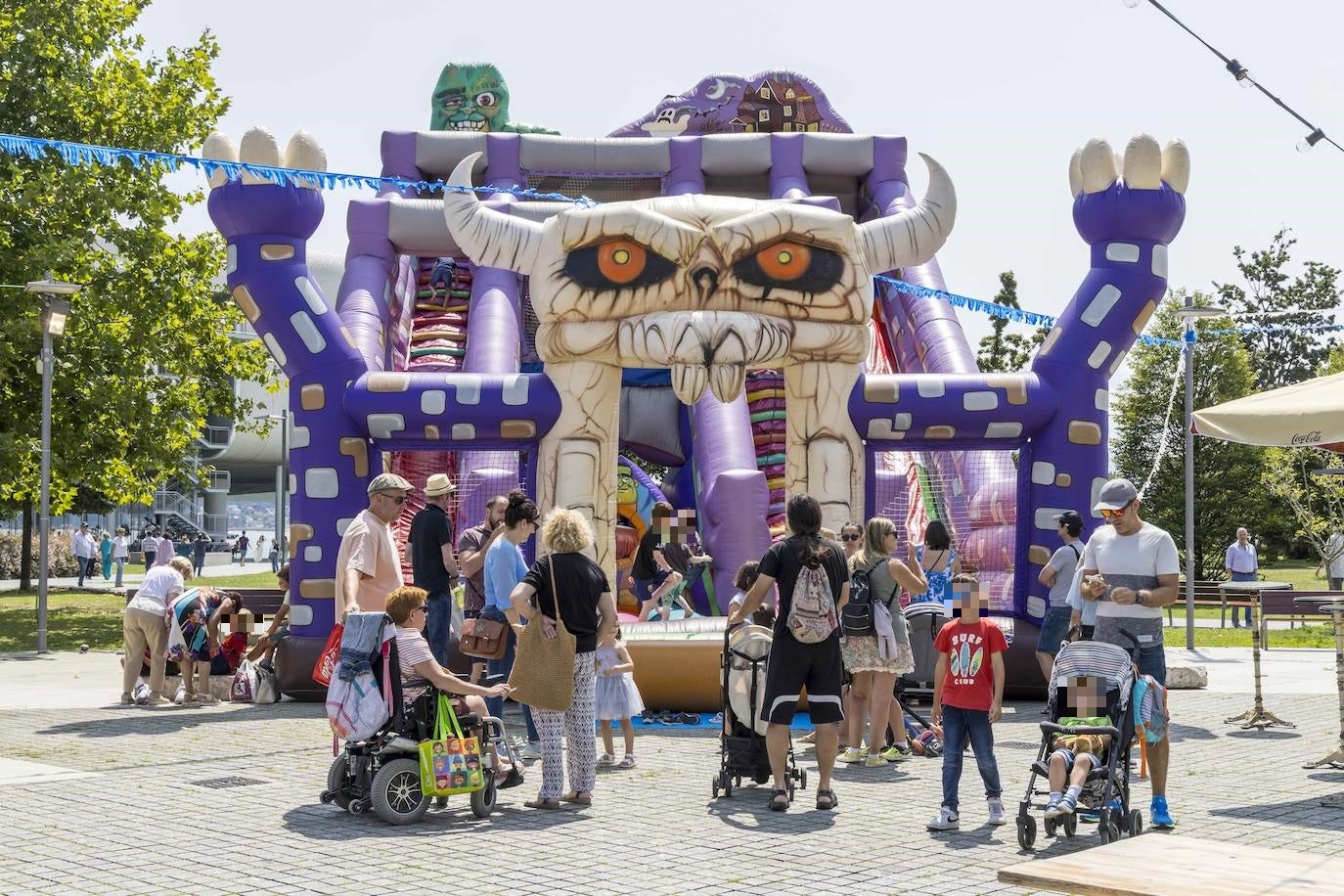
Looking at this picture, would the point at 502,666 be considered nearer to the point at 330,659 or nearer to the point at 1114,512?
the point at 330,659

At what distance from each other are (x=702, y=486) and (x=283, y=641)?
4.19 m

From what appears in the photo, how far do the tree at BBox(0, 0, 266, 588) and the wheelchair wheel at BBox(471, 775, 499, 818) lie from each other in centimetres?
1462

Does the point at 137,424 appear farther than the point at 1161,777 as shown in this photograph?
Yes

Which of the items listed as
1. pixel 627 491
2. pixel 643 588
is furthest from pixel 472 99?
pixel 643 588

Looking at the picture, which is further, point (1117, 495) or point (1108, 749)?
point (1117, 495)

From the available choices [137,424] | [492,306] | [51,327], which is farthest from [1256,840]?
[137,424]

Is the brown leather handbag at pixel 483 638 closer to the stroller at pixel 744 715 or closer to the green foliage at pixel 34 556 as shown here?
the stroller at pixel 744 715

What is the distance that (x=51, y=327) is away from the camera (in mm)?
17375

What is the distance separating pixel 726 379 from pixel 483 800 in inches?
196

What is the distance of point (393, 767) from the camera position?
7348 millimetres

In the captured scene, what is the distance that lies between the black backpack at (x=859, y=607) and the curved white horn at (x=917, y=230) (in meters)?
3.85

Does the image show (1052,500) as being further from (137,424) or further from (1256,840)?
(137,424)

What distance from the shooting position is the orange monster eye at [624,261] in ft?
39.3

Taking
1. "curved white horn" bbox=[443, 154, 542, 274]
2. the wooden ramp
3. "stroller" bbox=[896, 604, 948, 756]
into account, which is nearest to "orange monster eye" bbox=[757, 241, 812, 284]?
"curved white horn" bbox=[443, 154, 542, 274]
